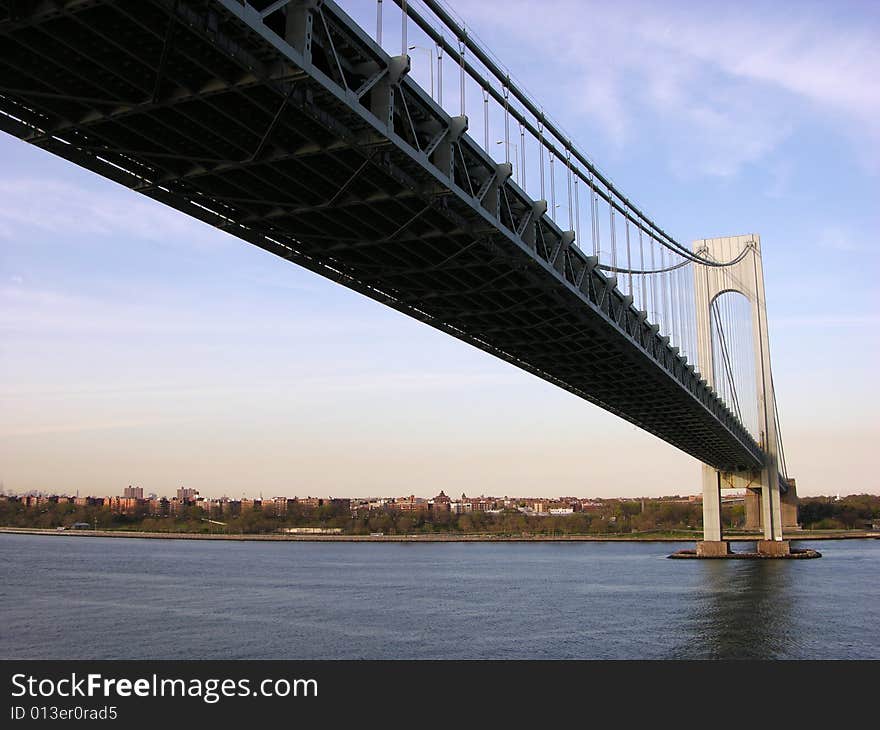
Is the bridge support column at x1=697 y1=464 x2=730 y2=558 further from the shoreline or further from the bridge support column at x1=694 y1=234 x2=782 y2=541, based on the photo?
the shoreline

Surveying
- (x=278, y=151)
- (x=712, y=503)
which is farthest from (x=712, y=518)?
(x=278, y=151)

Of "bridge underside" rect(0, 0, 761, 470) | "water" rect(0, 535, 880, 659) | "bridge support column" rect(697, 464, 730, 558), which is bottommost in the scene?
"water" rect(0, 535, 880, 659)

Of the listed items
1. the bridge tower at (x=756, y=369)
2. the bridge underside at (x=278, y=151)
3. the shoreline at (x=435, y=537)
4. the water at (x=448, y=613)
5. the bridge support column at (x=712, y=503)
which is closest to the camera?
the bridge underside at (x=278, y=151)

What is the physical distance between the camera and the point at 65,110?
11805 mm

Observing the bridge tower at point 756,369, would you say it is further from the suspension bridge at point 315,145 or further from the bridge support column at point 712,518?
the suspension bridge at point 315,145

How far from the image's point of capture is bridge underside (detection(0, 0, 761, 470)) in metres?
9.66

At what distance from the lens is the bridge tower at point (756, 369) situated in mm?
59406

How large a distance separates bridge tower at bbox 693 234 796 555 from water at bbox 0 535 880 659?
5966mm

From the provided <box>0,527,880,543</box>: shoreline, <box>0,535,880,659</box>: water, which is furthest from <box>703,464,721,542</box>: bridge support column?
<box>0,527,880,543</box>: shoreline

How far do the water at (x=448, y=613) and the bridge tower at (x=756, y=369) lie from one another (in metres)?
5.97

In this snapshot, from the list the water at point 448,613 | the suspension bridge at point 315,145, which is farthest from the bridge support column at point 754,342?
the suspension bridge at point 315,145
